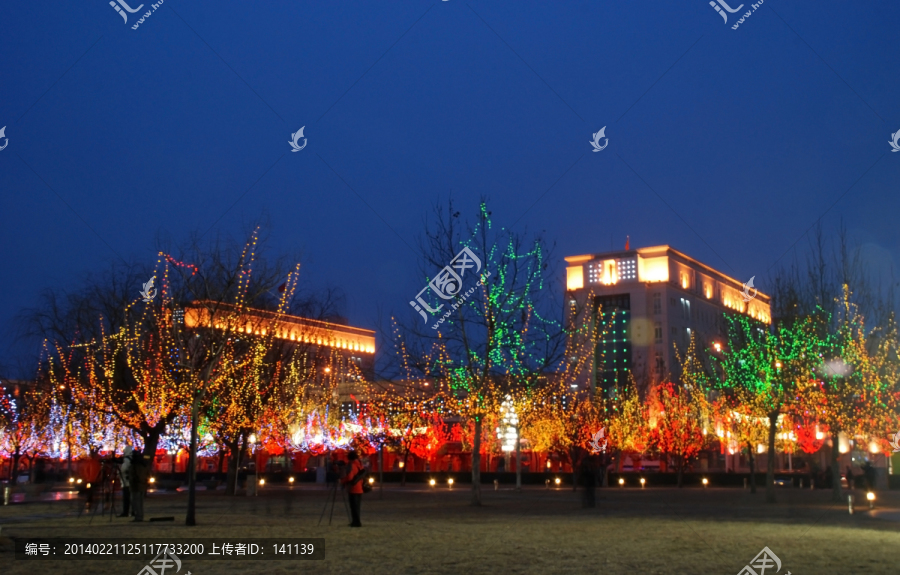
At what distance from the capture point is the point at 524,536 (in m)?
16.7

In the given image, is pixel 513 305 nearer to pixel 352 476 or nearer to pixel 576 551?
pixel 352 476

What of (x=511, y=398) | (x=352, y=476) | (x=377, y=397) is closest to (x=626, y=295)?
(x=377, y=397)

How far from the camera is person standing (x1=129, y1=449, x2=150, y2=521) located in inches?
800

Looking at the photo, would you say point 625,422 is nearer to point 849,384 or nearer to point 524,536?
point 849,384

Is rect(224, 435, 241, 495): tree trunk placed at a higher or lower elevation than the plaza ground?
higher

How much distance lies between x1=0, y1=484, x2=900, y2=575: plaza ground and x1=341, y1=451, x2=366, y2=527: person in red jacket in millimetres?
580

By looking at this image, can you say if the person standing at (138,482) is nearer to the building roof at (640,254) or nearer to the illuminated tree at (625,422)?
the illuminated tree at (625,422)

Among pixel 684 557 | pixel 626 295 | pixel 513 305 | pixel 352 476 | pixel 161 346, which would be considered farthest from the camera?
pixel 626 295

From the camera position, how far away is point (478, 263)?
28484mm

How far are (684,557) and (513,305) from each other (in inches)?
595

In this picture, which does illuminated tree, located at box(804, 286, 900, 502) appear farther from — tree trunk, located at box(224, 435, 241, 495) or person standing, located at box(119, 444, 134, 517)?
tree trunk, located at box(224, 435, 241, 495)

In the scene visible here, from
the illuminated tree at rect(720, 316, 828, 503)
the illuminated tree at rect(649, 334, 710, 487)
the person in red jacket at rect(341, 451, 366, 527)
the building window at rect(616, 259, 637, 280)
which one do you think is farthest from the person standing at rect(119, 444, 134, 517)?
the building window at rect(616, 259, 637, 280)

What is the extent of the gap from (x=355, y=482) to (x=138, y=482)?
5423 millimetres

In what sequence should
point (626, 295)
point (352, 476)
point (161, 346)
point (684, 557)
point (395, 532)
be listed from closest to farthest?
point (684, 557)
point (395, 532)
point (352, 476)
point (161, 346)
point (626, 295)
